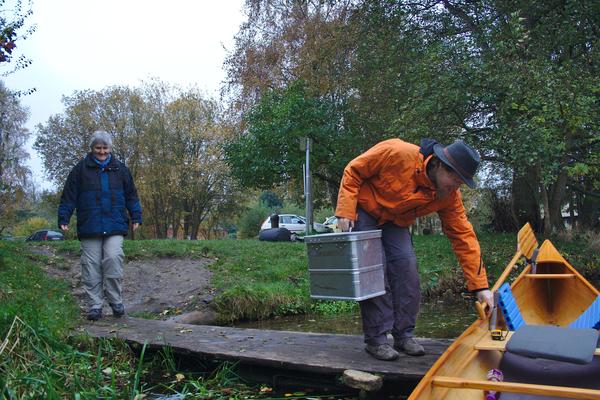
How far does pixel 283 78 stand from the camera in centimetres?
2261

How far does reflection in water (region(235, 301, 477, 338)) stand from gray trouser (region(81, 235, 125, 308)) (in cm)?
223

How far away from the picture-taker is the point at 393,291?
143 inches

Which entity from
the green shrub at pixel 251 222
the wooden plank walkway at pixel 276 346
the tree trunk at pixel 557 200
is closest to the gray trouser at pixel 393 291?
the wooden plank walkway at pixel 276 346

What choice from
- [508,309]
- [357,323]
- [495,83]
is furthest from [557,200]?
[508,309]

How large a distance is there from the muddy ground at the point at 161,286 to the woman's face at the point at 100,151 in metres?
1.99

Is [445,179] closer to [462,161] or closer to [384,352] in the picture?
[462,161]

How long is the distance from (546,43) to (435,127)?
2827 mm

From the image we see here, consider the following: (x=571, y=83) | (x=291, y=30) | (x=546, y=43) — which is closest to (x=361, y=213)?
(x=571, y=83)

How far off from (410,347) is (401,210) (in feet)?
3.25

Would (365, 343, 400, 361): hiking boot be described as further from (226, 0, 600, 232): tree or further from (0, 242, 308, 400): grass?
(226, 0, 600, 232): tree

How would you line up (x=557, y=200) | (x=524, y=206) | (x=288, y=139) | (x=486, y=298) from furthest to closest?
1. (x=288, y=139)
2. (x=524, y=206)
3. (x=557, y=200)
4. (x=486, y=298)

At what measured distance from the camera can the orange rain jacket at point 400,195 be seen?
328cm

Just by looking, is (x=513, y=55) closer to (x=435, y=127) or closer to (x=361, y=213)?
(x=435, y=127)

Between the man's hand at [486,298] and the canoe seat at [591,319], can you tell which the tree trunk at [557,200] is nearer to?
the canoe seat at [591,319]
